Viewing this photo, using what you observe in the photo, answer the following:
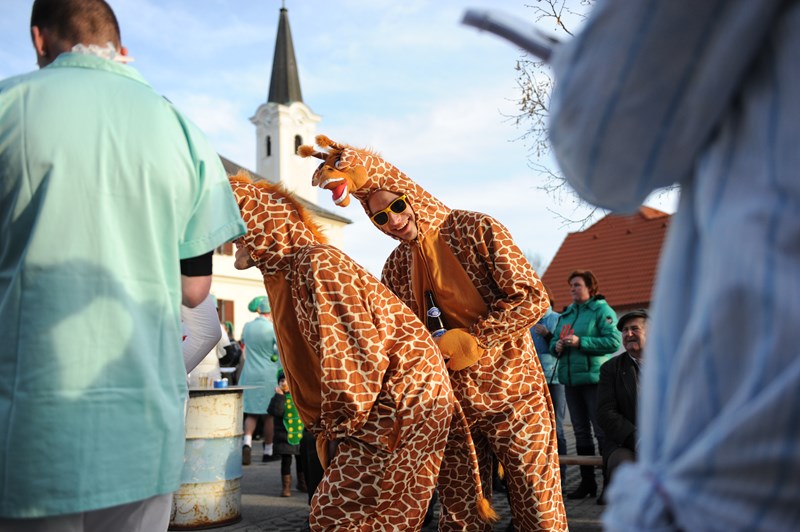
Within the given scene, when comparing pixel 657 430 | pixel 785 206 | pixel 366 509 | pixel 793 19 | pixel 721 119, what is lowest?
pixel 366 509

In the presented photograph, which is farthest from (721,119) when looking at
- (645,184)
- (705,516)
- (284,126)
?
(284,126)

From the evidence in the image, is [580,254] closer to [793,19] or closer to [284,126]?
[793,19]

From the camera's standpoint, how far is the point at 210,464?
243 inches

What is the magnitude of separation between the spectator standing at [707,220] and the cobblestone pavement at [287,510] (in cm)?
475

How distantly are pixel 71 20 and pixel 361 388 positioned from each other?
5.56 ft

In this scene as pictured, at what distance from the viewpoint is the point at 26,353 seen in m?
1.82

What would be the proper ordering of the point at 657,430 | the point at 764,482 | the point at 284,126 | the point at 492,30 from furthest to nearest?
the point at 284,126
the point at 492,30
the point at 657,430
the point at 764,482

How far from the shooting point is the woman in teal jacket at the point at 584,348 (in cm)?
710

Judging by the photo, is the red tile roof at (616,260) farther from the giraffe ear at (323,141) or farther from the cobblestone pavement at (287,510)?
the giraffe ear at (323,141)

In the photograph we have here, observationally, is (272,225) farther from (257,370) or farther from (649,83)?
(257,370)

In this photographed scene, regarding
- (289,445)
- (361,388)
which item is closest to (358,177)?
(361,388)

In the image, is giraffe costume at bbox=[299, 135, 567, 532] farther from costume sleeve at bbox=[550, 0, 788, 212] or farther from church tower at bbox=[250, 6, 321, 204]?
church tower at bbox=[250, 6, 321, 204]

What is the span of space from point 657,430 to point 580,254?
31.9 meters

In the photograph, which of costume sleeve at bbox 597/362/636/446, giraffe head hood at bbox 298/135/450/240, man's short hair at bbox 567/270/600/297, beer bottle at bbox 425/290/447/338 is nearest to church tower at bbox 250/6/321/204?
man's short hair at bbox 567/270/600/297
